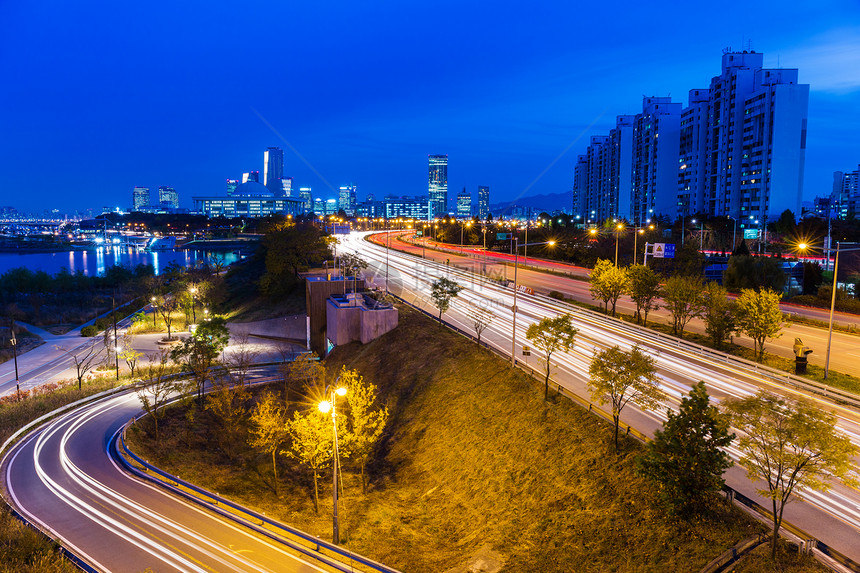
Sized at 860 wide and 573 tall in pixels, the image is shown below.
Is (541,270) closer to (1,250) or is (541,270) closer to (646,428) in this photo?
(646,428)

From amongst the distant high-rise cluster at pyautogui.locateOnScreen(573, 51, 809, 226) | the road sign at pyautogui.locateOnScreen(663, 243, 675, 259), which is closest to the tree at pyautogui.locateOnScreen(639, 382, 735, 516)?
the road sign at pyautogui.locateOnScreen(663, 243, 675, 259)

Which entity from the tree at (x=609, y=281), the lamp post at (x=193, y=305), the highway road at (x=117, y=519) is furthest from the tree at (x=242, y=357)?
the tree at (x=609, y=281)

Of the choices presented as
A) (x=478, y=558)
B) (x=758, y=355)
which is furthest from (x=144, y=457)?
(x=758, y=355)

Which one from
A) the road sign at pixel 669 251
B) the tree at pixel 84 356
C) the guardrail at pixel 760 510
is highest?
the road sign at pixel 669 251

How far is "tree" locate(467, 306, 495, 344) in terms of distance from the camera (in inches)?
1428

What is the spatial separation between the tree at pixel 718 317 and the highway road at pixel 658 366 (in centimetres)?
301

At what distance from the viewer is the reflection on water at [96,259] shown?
442ft

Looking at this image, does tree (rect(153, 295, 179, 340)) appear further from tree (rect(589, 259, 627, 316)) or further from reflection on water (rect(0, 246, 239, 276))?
reflection on water (rect(0, 246, 239, 276))

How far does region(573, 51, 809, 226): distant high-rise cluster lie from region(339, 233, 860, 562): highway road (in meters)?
70.6

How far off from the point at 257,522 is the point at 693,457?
14830 millimetres

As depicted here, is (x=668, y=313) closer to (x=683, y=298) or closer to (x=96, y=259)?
(x=683, y=298)

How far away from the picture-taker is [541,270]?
201ft

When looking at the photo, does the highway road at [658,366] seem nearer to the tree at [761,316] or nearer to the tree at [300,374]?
the tree at [761,316]

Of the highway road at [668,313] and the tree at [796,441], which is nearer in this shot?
the tree at [796,441]
